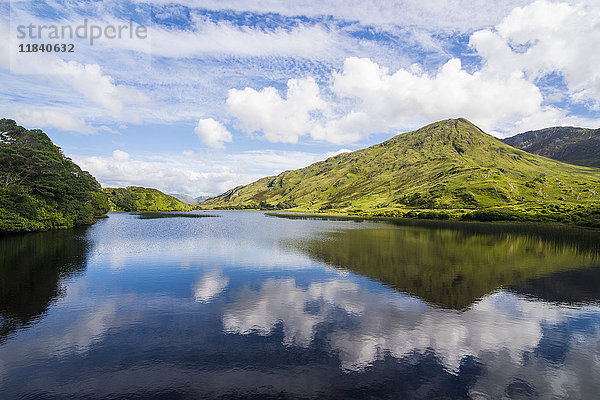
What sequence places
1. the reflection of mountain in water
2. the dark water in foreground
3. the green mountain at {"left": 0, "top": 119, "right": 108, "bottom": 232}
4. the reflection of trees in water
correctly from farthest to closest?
the green mountain at {"left": 0, "top": 119, "right": 108, "bottom": 232}
the reflection of mountain in water
the reflection of trees in water
the dark water in foreground

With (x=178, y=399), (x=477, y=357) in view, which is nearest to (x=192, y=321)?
(x=178, y=399)

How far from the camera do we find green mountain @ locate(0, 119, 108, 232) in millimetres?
80750

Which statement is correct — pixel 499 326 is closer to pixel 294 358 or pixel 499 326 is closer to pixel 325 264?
pixel 294 358

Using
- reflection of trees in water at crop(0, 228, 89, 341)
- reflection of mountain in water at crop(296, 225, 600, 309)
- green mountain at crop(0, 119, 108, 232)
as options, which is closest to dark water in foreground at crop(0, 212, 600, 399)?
reflection of trees in water at crop(0, 228, 89, 341)

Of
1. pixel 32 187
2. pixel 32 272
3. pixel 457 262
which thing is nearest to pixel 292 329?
pixel 32 272

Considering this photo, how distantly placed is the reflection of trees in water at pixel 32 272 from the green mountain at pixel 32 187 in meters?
8.09

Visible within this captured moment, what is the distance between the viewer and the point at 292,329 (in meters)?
29.4

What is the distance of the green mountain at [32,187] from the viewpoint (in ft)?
265

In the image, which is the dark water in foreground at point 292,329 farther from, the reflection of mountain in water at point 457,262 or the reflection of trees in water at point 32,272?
the reflection of mountain in water at point 457,262

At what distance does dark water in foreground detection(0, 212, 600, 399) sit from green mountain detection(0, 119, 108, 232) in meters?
30.6

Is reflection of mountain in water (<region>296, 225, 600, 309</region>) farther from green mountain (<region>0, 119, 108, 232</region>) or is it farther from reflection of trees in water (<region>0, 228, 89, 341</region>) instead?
green mountain (<region>0, 119, 108, 232</region>)

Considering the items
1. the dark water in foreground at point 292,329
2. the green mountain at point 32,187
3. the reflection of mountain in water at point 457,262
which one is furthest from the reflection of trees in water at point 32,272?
the reflection of mountain in water at point 457,262

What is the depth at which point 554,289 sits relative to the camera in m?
45.6

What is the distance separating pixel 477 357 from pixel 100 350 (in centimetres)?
3197
